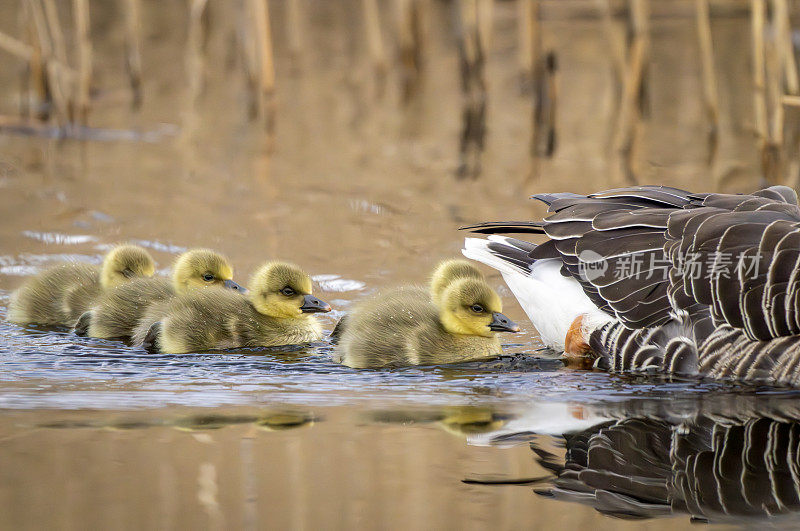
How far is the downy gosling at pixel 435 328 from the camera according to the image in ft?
15.3

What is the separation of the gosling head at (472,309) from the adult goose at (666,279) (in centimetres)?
38

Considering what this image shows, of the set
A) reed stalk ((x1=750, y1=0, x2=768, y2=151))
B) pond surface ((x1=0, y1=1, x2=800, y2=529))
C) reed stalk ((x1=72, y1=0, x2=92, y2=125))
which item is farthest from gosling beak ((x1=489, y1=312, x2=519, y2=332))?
reed stalk ((x1=72, y1=0, x2=92, y2=125))

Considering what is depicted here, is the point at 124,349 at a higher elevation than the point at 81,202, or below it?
below

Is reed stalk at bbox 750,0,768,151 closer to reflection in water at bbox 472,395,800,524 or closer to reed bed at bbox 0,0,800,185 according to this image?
reed bed at bbox 0,0,800,185

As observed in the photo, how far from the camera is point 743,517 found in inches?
120

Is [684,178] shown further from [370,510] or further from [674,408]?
[370,510]

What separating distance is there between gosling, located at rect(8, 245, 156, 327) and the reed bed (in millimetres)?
3515

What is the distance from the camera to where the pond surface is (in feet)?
10.6

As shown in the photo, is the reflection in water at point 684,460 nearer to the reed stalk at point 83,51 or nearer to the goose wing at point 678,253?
the goose wing at point 678,253

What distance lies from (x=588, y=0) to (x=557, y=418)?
505 inches

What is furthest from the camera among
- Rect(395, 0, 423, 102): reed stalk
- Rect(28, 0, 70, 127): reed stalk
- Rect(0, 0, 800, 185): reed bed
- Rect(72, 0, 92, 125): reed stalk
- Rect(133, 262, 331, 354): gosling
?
Rect(395, 0, 423, 102): reed stalk

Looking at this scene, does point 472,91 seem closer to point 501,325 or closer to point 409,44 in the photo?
point 409,44

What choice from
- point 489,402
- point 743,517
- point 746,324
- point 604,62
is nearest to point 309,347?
point 489,402

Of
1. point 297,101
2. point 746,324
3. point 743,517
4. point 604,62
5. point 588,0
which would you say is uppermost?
point 588,0
